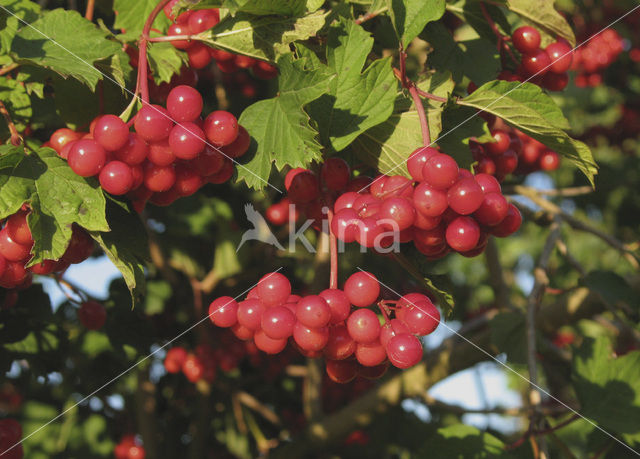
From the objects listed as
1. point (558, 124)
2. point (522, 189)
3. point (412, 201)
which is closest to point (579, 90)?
point (522, 189)

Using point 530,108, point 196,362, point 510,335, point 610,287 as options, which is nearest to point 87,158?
point 530,108

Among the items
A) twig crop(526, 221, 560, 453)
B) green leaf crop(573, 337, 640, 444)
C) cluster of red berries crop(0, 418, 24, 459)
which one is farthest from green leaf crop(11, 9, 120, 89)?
green leaf crop(573, 337, 640, 444)

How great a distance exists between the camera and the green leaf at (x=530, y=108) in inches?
43.3

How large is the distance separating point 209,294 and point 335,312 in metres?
1.61

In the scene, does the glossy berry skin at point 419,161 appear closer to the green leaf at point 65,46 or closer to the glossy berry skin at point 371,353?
the glossy berry skin at point 371,353

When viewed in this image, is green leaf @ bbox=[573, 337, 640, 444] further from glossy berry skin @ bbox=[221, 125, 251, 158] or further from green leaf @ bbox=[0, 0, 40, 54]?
green leaf @ bbox=[0, 0, 40, 54]

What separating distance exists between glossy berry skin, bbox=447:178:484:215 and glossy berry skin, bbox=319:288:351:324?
0.25 metres

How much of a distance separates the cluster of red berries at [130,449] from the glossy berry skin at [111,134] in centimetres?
177

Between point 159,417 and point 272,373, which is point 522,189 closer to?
point 272,373

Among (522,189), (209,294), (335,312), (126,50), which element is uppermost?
(126,50)

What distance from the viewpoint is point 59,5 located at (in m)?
1.95

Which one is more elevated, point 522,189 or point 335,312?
point 335,312

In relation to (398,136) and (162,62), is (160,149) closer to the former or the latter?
(162,62)

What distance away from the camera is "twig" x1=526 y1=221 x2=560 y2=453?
1.44 meters
